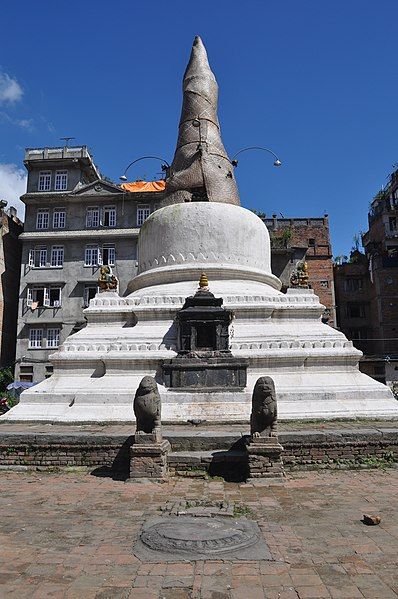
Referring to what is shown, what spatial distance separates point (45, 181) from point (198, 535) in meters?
40.7

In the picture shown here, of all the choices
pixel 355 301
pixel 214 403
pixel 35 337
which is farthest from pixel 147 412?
pixel 355 301

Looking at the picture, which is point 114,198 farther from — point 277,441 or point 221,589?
point 221,589

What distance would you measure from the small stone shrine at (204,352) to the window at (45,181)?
30296mm

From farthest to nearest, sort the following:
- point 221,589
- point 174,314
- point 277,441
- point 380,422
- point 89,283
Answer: point 89,283, point 174,314, point 380,422, point 277,441, point 221,589

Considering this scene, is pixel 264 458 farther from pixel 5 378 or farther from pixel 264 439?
pixel 5 378

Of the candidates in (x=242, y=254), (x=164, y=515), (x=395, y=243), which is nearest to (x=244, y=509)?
(x=164, y=515)

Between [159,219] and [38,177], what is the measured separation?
85.3 feet

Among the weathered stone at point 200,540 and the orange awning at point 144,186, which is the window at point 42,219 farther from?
the weathered stone at point 200,540

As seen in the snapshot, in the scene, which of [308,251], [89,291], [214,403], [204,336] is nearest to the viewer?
[214,403]

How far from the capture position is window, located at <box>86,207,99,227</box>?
4050 cm

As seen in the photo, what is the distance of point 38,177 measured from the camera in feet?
137

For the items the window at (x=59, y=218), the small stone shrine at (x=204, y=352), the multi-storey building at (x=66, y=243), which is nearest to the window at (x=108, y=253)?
the multi-storey building at (x=66, y=243)

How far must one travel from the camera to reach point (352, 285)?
48906mm

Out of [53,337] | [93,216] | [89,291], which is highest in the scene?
[93,216]
